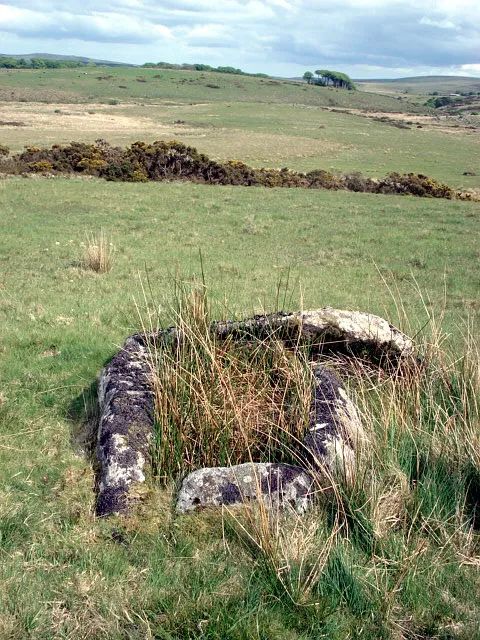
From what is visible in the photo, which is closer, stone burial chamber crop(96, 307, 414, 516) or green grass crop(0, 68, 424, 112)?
stone burial chamber crop(96, 307, 414, 516)

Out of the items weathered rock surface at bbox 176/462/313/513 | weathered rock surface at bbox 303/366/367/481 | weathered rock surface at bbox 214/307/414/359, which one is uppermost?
weathered rock surface at bbox 214/307/414/359

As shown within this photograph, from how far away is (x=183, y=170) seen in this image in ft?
95.8

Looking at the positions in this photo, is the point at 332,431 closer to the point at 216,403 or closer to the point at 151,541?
the point at 216,403

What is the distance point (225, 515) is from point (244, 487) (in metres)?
0.27

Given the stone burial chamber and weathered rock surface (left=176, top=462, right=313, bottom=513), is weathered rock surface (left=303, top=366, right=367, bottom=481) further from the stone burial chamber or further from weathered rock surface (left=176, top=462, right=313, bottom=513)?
weathered rock surface (left=176, top=462, right=313, bottom=513)

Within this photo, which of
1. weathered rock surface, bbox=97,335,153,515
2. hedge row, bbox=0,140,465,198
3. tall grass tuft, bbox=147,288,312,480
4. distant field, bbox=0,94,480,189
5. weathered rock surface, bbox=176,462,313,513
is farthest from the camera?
distant field, bbox=0,94,480,189

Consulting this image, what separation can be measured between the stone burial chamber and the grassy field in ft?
0.63

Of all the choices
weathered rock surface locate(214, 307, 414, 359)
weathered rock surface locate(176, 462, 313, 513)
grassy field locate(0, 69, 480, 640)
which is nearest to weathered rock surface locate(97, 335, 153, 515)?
grassy field locate(0, 69, 480, 640)

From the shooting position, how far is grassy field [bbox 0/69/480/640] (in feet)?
11.9

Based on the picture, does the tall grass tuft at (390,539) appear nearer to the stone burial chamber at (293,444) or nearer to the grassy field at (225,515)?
the grassy field at (225,515)

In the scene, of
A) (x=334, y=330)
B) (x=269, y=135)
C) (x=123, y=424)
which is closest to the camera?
(x=123, y=424)

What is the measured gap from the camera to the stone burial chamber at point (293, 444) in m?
4.64

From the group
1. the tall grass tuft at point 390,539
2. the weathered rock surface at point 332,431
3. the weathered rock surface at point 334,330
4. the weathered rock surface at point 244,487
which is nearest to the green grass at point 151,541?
the tall grass tuft at point 390,539

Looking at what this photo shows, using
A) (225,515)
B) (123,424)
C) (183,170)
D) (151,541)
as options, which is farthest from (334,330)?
(183,170)
